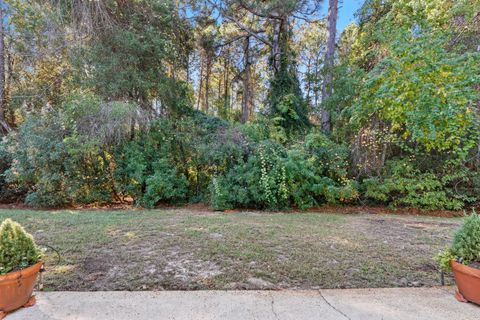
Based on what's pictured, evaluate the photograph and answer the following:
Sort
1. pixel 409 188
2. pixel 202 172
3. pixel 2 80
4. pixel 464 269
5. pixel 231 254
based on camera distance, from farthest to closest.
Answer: pixel 2 80 → pixel 202 172 → pixel 409 188 → pixel 231 254 → pixel 464 269

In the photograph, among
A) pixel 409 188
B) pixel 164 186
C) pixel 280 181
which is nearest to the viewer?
pixel 280 181

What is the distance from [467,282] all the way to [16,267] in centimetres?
336

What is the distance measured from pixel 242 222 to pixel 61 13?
6983 millimetres

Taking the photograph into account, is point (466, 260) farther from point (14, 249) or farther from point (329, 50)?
point (329, 50)

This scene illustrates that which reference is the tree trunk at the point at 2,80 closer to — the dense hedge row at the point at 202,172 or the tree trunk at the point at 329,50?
the dense hedge row at the point at 202,172

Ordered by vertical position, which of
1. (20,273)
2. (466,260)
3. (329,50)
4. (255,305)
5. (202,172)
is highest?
(329,50)

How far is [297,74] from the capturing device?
10.1 meters

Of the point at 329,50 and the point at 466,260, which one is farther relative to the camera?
the point at 329,50

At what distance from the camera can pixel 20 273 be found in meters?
1.89

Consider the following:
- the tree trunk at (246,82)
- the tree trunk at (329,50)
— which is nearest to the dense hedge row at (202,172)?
the tree trunk at (329,50)

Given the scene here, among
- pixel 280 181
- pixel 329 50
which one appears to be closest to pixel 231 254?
pixel 280 181

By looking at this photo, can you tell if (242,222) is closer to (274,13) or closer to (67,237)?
(67,237)

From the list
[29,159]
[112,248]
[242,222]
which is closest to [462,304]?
[242,222]

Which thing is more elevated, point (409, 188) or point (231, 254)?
point (409, 188)
